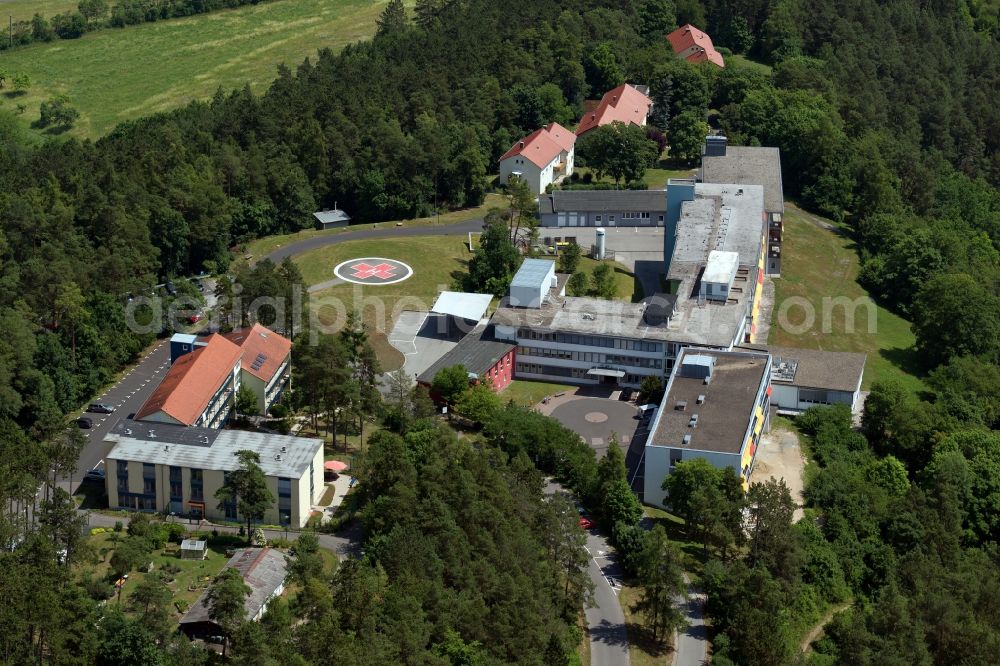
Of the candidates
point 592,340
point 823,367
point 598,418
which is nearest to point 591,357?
point 592,340

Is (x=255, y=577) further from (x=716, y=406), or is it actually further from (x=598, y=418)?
(x=716, y=406)

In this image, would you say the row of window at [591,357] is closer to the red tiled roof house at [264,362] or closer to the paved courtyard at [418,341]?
the paved courtyard at [418,341]

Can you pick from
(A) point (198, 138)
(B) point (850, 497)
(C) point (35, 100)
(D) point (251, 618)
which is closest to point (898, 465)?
(B) point (850, 497)

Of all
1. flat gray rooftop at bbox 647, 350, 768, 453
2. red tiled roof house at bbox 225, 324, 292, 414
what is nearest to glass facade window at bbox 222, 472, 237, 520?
red tiled roof house at bbox 225, 324, 292, 414

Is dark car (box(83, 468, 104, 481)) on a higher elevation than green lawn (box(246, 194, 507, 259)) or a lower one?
lower

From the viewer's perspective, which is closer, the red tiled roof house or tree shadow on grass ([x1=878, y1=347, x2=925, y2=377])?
the red tiled roof house

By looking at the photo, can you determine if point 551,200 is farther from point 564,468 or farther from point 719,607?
point 719,607

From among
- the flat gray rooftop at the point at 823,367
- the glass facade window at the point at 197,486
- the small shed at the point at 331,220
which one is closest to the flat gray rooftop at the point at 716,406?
the flat gray rooftop at the point at 823,367

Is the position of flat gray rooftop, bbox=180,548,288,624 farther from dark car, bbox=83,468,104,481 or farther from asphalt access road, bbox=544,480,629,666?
asphalt access road, bbox=544,480,629,666
